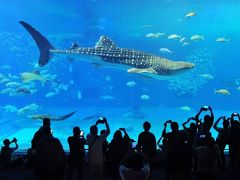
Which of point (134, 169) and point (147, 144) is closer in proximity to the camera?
point (134, 169)

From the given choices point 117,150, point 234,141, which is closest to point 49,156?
point 117,150

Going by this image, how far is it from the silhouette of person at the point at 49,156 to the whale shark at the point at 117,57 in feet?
18.6

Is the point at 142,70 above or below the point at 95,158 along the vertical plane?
above

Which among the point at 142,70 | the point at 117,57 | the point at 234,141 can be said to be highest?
the point at 117,57

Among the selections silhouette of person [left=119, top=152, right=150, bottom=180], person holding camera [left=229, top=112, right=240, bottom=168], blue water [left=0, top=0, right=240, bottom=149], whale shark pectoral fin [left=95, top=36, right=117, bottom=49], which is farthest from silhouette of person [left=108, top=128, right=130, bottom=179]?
blue water [left=0, top=0, right=240, bottom=149]

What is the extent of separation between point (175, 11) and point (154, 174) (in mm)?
40391

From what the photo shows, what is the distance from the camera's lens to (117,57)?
952 centimetres

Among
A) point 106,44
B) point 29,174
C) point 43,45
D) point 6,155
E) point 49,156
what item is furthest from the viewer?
point 43,45

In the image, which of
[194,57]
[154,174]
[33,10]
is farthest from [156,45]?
[154,174]

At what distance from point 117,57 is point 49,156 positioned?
5943 millimetres

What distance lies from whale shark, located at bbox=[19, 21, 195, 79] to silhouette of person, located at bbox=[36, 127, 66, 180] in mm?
5656

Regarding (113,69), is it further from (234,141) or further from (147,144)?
(147,144)

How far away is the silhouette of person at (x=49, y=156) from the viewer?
391 centimetres

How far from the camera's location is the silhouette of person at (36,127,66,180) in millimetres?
3910
